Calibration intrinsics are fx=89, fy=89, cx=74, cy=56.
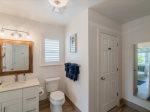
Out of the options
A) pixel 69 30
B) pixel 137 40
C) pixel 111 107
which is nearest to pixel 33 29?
pixel 69 30

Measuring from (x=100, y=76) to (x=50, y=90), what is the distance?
1408mm

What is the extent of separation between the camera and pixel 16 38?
219cm

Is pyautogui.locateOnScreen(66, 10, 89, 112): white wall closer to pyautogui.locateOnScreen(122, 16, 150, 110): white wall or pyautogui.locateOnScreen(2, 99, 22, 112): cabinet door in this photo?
pyautogui.locateOnScreen(2, 99, 22, 112): cabinet door

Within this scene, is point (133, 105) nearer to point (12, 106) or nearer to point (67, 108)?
point (67, 108)

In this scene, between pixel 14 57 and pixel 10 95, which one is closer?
pixel 10 95

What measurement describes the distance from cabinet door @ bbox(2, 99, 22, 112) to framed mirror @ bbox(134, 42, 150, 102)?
8.91 feet

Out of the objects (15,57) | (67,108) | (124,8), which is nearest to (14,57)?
(15,57)

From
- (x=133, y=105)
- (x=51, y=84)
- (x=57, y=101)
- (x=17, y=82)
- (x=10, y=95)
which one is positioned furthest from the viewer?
(x=51, y=84)

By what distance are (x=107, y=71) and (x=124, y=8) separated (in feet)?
4.61

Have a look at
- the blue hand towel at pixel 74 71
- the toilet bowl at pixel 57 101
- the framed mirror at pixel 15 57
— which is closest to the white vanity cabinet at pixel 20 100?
the toilet bowl at pixel 57 101

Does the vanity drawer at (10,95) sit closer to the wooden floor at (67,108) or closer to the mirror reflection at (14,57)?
the mirror reflection at (14,57)

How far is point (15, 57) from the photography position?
2174 mm

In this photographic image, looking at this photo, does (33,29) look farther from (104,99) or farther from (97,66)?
(104,99)

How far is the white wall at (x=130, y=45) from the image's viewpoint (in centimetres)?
216
